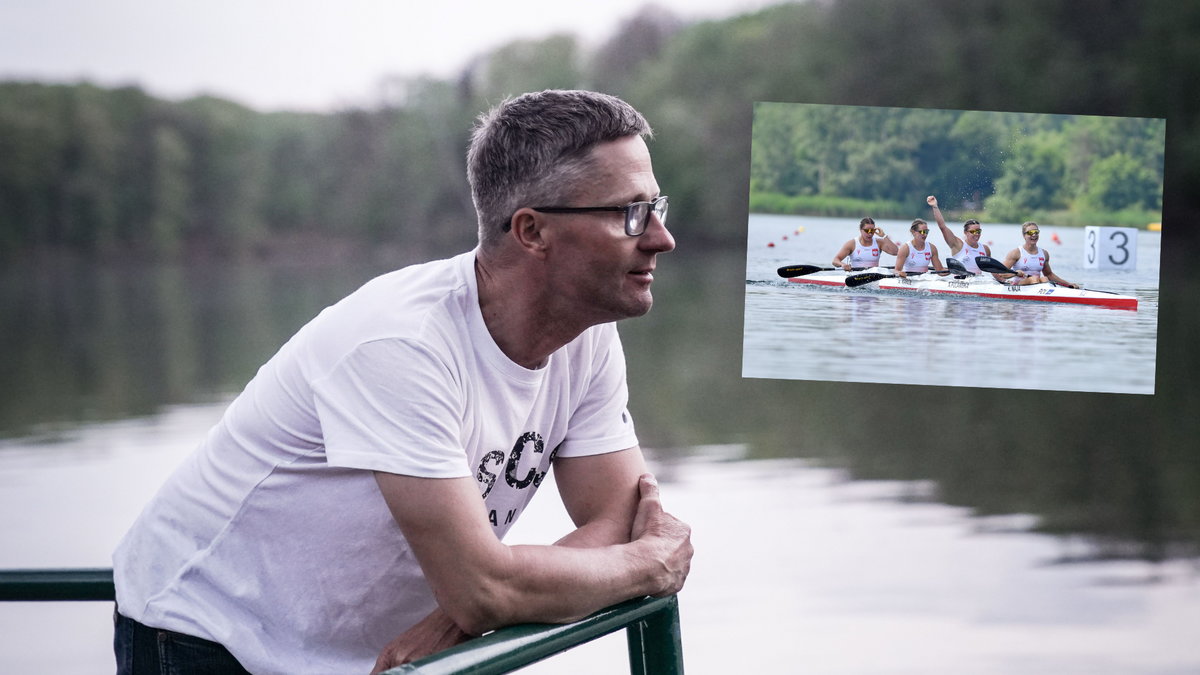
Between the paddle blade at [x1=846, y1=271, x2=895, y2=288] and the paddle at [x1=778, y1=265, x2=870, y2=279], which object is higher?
the paddle at [x1=778, y1=265, x2=870, y2=279]

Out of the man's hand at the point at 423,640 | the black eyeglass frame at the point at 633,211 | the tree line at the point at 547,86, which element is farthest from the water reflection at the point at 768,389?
the man's hand at the point at 423,640

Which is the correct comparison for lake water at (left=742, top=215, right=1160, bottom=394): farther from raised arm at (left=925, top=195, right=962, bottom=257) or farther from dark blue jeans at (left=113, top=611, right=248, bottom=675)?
dark blue jeans at (left=113, top=611, right=248, bottom=675)

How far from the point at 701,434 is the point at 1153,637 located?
8.10ft

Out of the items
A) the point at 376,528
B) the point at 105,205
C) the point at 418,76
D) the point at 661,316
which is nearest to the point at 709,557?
the point at 376,528

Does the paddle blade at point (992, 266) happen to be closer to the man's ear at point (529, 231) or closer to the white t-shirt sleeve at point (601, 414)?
the white t-shirt sleeve at point (601, 414)

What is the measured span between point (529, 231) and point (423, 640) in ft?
1.08

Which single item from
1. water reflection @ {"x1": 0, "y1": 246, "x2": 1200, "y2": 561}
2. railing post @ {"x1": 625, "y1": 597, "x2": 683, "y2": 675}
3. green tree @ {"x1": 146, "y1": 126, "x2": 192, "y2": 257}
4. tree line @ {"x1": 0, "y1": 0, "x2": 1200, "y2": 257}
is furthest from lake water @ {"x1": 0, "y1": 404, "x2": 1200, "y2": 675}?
green tree @ {"x1": 146, "y1": 126, "x2": 192, "y2": 257}

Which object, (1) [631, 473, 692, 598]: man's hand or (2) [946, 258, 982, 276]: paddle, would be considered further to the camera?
(2) [946, 258, 982, 276]: paddle

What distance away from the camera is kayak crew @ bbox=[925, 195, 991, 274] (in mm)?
2422

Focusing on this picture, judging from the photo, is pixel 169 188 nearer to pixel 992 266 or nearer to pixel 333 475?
pixel 992 266

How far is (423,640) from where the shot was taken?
0.93 m

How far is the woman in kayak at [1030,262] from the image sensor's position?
241cm

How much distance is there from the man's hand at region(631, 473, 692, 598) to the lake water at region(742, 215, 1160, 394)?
1.41 meters

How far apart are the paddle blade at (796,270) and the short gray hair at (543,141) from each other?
149cm
